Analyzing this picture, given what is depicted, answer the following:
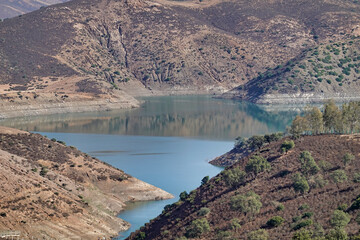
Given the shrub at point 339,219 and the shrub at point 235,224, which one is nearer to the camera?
the shrub at point 339,219

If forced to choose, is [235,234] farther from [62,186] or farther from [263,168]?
[62,186]

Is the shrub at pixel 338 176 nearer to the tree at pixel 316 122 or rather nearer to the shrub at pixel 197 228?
the shrub at pixel 197 228

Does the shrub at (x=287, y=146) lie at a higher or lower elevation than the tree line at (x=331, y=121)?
lower

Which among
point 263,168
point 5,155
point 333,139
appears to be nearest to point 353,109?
point 333,139

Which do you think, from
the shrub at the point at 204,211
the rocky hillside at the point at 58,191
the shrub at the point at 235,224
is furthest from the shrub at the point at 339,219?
the rocky hillside at the point at 58,191

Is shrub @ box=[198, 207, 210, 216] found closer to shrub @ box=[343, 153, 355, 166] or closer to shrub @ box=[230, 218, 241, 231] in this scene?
shrub @ box=[230, 218, 241, 231]

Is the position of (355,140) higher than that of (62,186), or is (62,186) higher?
(355,140)

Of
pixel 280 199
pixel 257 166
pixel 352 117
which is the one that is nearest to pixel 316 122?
pixel 352 117
